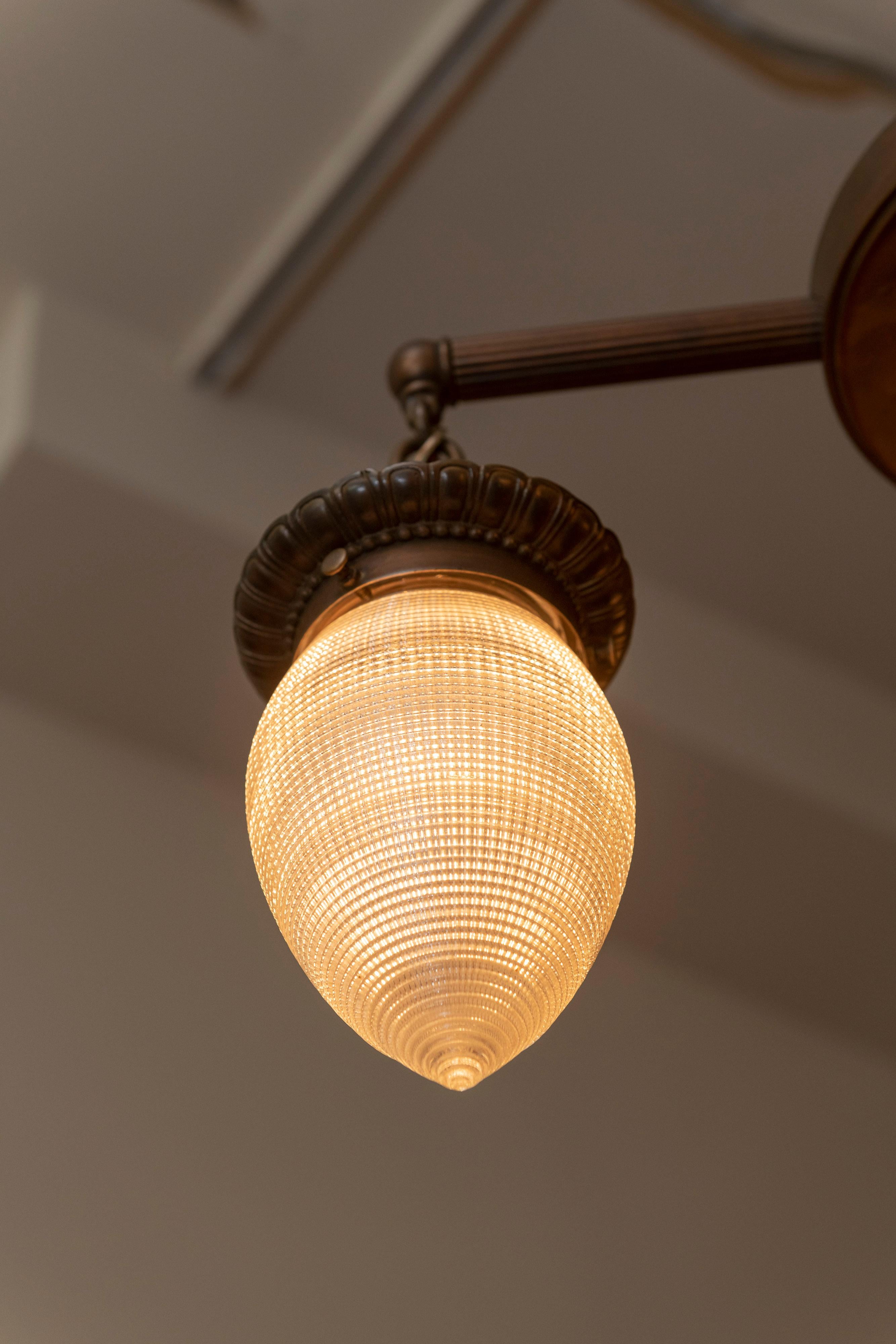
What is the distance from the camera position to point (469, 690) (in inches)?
24.7

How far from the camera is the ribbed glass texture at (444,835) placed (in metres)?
0.59

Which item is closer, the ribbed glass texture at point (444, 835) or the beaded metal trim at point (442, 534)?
the ribbed glass texture at point (444, 835)

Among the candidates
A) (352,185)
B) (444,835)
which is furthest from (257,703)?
(444,835)

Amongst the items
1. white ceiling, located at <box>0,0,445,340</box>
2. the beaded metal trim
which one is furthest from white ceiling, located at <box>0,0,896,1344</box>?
the beaded metal trim

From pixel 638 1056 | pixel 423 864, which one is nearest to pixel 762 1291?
pixel 638 1056

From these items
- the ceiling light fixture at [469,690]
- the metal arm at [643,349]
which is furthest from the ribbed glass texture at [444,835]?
the metal arm at [643,349]

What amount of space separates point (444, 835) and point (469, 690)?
0.07 m

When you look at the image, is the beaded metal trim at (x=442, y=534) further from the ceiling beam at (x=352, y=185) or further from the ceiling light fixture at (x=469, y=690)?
the ceiling beam at (x=352, y=185)

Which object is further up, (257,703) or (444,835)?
(257,703)

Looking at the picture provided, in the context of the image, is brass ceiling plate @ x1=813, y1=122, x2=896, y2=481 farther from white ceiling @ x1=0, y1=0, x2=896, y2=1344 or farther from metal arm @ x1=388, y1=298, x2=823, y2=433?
white ceiling @ x1=0, y1=0, x2=896, y2=1344

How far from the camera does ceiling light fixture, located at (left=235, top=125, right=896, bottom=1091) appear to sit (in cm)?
59

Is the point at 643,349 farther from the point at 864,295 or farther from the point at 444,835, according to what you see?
the point at 444,835

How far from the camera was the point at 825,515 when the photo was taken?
1661mm

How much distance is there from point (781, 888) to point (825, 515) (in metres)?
0.50
